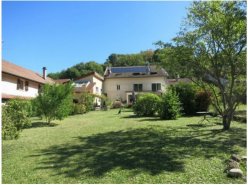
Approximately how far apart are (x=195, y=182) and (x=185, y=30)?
10555mm

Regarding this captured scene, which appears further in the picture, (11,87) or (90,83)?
(90,83)

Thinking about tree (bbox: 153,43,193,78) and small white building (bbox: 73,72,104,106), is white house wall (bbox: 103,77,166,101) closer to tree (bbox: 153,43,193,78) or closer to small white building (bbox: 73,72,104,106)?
small white building (bbox: 73,72,104,106)

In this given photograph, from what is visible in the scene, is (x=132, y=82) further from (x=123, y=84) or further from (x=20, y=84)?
(x=20, y=84)

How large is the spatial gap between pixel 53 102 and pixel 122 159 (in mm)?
13207

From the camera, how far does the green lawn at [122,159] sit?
22.4 ft

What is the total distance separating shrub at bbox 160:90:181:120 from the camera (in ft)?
70.7

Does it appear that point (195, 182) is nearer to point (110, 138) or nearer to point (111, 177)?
point (111, 177)

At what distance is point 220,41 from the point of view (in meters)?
14.0

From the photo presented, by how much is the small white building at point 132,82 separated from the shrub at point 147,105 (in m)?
29.2

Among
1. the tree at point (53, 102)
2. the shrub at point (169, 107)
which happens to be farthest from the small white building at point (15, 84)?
the shrub at point (169, 107)

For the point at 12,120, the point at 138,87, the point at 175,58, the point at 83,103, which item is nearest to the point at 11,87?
the point at 83,103

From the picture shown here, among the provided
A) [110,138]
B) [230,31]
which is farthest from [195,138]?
[230,31]

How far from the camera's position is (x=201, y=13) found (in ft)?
46.0

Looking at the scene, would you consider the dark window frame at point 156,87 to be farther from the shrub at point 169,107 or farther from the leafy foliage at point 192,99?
the shrub at point 169,107
